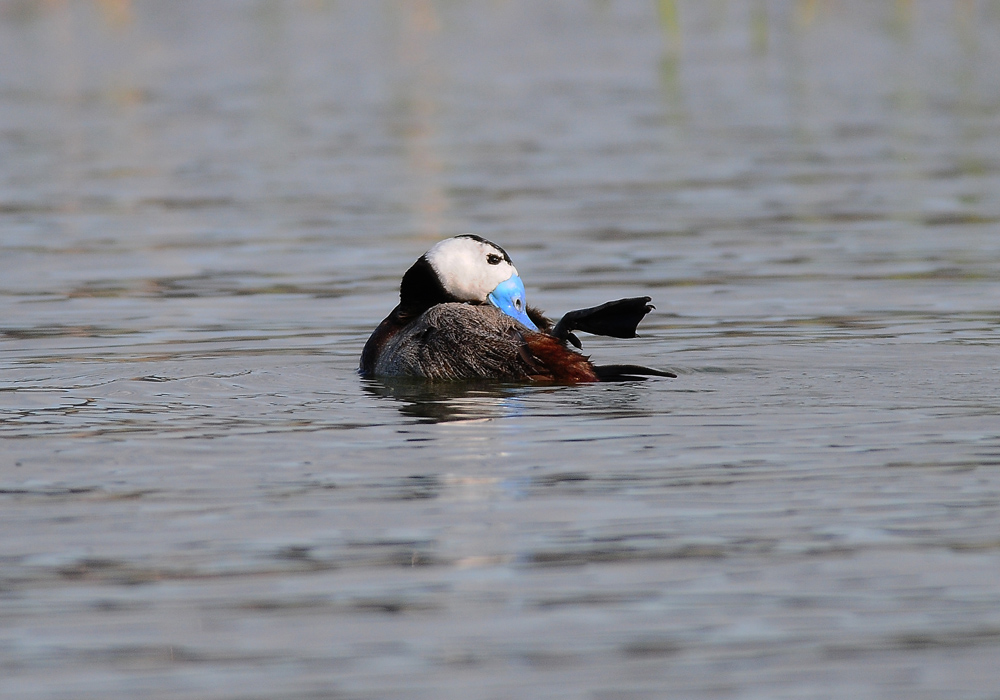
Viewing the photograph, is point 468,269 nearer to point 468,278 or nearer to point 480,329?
point 468,278

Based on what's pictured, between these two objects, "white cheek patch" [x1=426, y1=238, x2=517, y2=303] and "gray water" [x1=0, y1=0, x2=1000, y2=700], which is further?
"white cheek patch" [x1=426, y1=238, x2=517, y2=303]

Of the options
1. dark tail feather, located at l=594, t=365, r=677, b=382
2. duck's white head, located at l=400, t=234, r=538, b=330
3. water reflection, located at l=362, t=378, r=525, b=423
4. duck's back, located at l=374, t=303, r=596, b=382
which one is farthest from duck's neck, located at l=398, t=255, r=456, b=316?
dark tail feather, located at l=594, t=365, r=677, b=382

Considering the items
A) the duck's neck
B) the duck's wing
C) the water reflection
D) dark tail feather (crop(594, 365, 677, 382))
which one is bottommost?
the water reflection

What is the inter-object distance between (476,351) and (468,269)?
554 mm

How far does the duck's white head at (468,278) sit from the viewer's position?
26.8ft

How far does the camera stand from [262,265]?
1241 cm

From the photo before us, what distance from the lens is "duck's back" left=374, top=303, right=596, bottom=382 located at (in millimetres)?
7727

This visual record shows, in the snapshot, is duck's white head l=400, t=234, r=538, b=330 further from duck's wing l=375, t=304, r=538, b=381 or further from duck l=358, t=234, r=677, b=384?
duck's wing l=375, t=304, r=538, b=381

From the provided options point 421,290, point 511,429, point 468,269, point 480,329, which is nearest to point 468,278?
point 468,269

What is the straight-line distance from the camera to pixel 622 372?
771 centimetres

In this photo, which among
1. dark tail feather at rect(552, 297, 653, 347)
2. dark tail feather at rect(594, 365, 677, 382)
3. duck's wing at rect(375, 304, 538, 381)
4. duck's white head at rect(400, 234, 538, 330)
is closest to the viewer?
dark tail feather at rect(552, 297, 653, 347)

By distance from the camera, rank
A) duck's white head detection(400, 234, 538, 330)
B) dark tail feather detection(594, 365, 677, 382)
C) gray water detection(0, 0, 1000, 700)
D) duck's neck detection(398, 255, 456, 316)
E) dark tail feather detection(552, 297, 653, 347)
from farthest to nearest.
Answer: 1. duck's neck detection(398, 255, 456, 316)
2. duck's white head detection(400, 234, 538, 330)
3. dark tail feather detection(594, 365, 677, 382)
4. dark tail feather detection(552, 297, 653, 347)
5. gray water detection(0, 0, 1000, 700)

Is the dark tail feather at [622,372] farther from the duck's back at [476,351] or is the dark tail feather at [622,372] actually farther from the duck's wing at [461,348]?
the duck's wing at [461,348]

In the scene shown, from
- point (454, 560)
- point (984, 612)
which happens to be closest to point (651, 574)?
point (454, 560)
